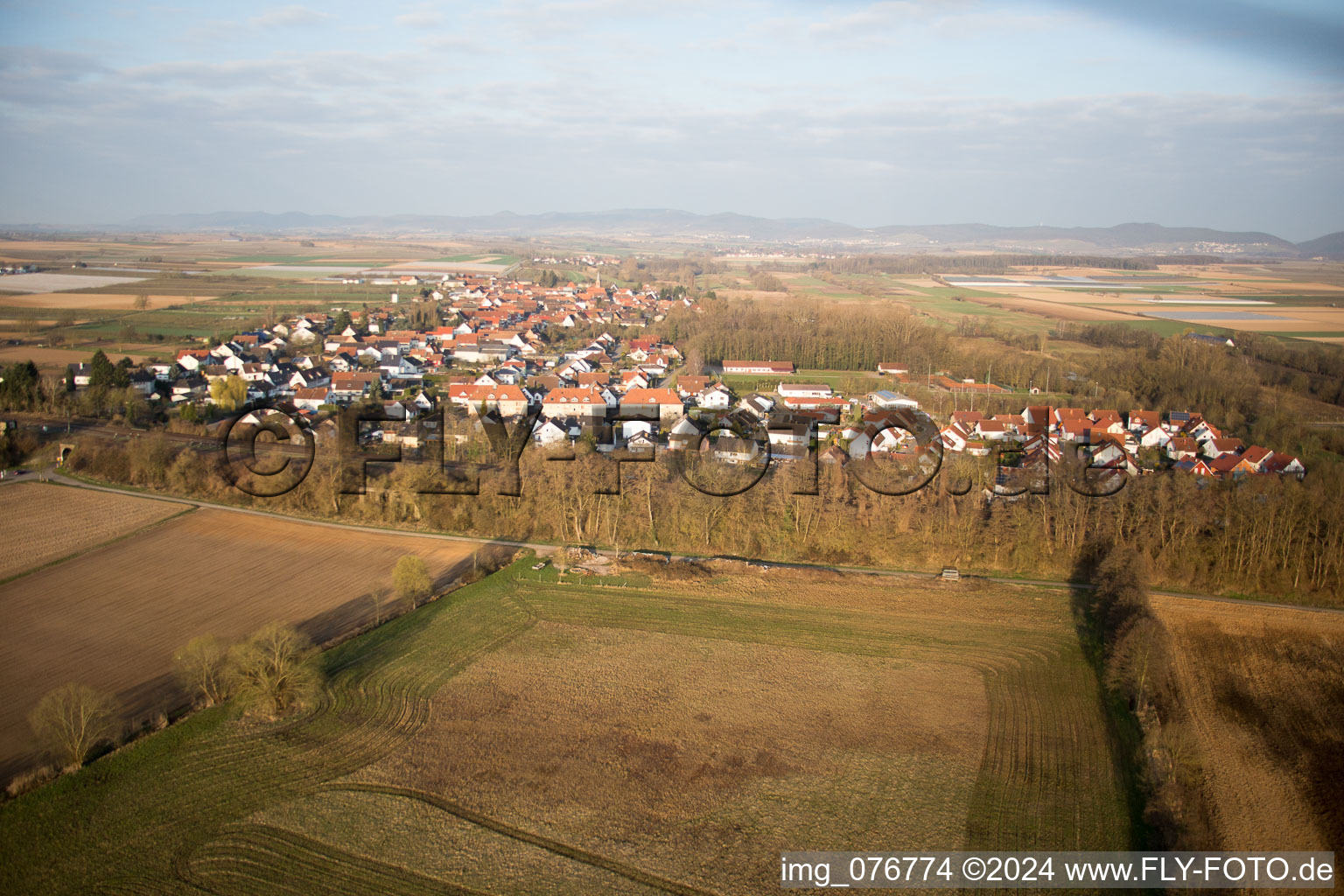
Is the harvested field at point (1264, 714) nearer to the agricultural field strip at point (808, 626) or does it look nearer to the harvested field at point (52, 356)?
the agricultural field strip at point (808, 626)

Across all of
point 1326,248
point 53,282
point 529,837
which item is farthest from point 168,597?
point 1326,248

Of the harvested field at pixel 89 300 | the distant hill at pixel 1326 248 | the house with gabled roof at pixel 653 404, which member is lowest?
the house with gabled roof at pixel 653 404

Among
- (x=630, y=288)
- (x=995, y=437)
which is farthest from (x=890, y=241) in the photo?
(x=995, y=437)

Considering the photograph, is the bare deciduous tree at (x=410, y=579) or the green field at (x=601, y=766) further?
the bare deciduous tree at (x=410, y=579)

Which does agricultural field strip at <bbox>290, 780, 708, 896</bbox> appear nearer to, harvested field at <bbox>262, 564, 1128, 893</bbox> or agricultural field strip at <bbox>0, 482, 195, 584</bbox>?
harvested field at <bbox>262, 564, 1128, 893</bbox>

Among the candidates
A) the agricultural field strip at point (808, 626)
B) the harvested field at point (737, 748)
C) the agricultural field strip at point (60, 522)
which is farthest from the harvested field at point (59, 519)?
the harvested field at point (737, 748)

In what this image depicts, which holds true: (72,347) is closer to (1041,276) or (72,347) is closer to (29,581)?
(29,581)

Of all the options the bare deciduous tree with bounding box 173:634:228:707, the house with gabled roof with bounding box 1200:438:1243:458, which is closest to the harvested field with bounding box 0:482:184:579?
the bare deciduous tree with bounding box 173:634:228:707

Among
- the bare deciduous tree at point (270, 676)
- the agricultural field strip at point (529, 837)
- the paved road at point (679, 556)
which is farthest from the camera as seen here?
the paved road at point (679, 556)
